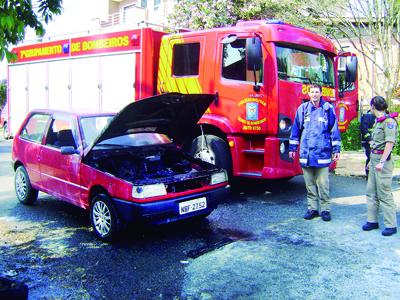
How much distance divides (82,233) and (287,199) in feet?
11.9

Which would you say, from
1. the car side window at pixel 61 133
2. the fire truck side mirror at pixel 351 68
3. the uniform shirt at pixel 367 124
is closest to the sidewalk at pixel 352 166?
the uniform shirt at pixel 367 124

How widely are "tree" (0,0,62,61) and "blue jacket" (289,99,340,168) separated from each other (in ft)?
11.7

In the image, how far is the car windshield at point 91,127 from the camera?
5648 mm

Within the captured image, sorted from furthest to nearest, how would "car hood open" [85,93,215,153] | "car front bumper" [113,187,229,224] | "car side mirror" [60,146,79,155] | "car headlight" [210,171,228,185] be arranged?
"car headlight" [210,171,228,185], "car side mirror" [60,146,79,155], "car hood open" [85,93,215,153], "car front bumper" [113,187,229,224]

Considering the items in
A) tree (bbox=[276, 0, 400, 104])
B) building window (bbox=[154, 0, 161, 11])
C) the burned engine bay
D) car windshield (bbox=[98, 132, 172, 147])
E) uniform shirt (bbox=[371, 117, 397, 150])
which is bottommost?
the burned engine bay

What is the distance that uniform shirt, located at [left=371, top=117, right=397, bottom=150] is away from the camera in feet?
17.1

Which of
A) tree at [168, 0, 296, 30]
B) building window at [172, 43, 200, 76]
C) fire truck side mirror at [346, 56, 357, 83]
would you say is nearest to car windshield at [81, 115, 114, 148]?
building window at [172, 43, 200, 76]

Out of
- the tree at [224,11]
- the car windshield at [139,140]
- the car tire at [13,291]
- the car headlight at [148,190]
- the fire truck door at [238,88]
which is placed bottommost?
the car tire at [13,291]

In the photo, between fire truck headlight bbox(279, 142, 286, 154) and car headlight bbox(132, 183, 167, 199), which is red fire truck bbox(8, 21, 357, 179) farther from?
car headlight bbox(132, 183, 167, 199)

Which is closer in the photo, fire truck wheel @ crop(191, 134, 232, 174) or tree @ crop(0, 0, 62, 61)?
tree @ crop(0, 0, 62, 61)

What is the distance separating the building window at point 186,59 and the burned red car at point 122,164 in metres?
1.53

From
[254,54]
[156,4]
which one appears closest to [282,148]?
[254,54]

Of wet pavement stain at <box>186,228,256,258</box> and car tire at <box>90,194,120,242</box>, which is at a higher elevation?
car tire at <box>90,194,120,242</box>

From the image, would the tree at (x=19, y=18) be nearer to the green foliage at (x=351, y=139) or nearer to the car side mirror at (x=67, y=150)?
the car side mirror at (x=67, y=150)
